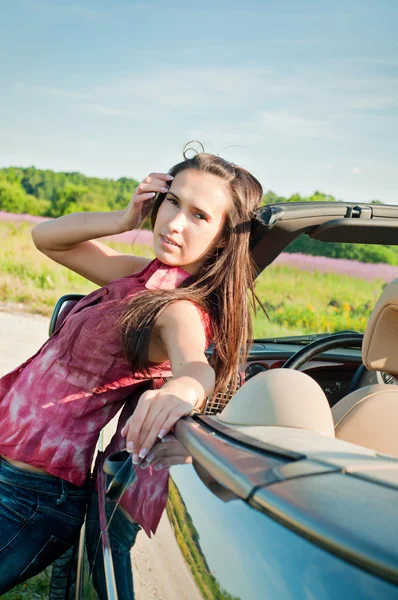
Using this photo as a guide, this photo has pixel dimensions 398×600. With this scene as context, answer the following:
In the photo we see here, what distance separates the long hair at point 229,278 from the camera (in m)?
2.32

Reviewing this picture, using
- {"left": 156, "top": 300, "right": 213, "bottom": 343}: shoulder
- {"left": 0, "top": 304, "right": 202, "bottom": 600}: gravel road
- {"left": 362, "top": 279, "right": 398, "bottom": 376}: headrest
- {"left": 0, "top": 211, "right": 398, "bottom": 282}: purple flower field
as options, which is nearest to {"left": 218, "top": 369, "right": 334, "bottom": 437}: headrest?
{"left": 0, "top": 304, "right": 202, "bottom": 600}: gravel road

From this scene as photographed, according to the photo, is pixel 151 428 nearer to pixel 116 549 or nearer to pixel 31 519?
pixel 116 549

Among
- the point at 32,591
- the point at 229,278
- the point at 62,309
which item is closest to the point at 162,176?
the point at 229,278

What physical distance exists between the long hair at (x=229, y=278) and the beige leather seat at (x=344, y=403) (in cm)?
40

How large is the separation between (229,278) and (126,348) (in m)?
0.47

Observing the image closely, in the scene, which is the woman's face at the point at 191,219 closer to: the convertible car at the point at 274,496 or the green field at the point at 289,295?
the convertible car at the point at 274,496

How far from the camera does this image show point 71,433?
210 cm

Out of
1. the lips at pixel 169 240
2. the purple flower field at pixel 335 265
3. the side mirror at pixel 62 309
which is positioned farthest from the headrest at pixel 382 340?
the purple flower field at pixel 335 265

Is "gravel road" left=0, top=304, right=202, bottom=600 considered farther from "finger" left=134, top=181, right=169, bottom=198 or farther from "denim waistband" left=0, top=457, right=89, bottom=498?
"finger" left=134, top=181, right=169, bottom=198

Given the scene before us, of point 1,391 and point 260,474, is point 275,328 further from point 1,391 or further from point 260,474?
point 260,474

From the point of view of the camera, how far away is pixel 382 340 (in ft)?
7.22

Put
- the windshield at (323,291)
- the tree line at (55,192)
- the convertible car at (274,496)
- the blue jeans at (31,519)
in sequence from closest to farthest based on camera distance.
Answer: the convertible car at (274,496) < the blue jeans at (31,519) < the windshield at (323,291) < the tree line at (55,192)

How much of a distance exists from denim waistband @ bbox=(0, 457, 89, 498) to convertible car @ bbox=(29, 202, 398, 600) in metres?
0.13

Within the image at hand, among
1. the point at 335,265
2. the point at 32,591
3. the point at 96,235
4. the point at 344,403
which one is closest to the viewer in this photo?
the point at 344,403
